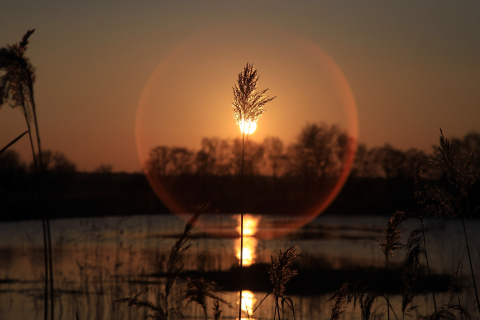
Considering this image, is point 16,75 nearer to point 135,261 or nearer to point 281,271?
point 281,271

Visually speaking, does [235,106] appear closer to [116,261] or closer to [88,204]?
[116,261]

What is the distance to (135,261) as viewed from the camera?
1391cm

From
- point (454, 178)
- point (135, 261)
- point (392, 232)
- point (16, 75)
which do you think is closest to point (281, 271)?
point (392, 232)

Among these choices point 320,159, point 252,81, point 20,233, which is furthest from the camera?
point 320,159

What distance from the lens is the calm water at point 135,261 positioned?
8938 mm


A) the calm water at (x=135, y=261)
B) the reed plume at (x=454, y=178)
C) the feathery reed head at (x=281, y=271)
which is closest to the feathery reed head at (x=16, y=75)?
the calm water at (x=135, y=261)

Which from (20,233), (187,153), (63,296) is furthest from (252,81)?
(187,153)

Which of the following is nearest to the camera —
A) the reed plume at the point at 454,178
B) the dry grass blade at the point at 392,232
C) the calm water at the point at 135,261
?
the reed plume at the point at 454,178

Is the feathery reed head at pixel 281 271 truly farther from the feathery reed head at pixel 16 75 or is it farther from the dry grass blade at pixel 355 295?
the feathery reed head at pixel 16 75

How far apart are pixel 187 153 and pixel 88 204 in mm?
28460

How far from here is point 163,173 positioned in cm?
5625

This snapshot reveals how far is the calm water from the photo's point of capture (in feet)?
29.3

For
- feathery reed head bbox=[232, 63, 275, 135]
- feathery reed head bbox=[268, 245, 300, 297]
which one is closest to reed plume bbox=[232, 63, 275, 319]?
feathery reed head bbox=[232, 63, 275, 135]

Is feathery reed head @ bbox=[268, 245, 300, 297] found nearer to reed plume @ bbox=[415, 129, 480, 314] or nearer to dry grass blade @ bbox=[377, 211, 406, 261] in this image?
dry grass blade @ bbox=[377, 211, 406, 261]
